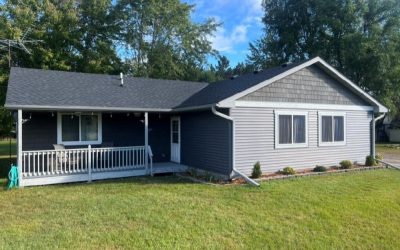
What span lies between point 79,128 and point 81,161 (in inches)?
67.8

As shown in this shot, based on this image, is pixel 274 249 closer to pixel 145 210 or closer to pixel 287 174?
pixel 145 210

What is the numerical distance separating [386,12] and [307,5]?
667cm

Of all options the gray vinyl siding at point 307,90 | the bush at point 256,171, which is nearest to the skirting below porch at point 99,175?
the bush at point 256,171

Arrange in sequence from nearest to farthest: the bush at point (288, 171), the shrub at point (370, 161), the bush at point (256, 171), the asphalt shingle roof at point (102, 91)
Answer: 1. the bush at point (256, 171)
2. the asphalt shingle roof at point (102, 91)
3. the bush at point (288, 171)
4. the shrub at point (370, 161)

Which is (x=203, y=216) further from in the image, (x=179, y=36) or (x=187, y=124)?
(x=179, y=36)

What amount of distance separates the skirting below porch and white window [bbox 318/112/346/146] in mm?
5435

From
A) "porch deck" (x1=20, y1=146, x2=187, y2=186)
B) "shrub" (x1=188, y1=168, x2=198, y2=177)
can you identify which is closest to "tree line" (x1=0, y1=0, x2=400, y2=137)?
"porch deck" (x1=20, y1=146, x2=187, y2=186)

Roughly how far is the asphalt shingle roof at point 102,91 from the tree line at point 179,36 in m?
11.5

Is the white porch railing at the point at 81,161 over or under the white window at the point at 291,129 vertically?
under

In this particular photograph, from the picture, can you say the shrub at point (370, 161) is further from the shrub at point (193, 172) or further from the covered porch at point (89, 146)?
the covered porch at point (89, 146)

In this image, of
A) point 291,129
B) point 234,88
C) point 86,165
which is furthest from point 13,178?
point 291,129

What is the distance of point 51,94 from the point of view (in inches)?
443

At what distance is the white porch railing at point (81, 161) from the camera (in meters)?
10.2

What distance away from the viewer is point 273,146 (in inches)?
449
